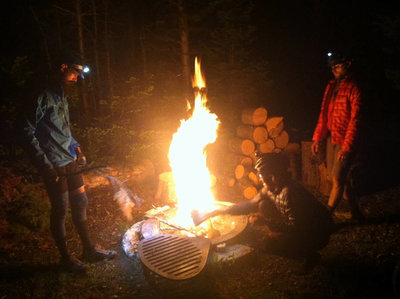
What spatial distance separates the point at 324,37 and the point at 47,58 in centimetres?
1079

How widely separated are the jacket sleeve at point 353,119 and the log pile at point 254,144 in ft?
8.03

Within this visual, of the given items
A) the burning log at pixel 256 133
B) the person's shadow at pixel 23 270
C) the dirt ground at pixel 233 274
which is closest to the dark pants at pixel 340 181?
the dirt ground at pixel 233 274

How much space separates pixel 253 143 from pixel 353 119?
113 inches

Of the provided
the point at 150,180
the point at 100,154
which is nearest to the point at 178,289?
the point at 150,180

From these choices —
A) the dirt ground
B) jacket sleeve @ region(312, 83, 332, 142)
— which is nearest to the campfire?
the dirt ground

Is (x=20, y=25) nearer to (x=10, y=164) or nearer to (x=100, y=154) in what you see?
(x=100, y=154)

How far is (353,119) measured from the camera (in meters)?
4.63

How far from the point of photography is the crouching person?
3744mm

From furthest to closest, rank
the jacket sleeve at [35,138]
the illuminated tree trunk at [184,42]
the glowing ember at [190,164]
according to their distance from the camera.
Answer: the illuminated tree trunk at [184,42], the glowing ember at [190,164], the jacket sleeve at [35,138]

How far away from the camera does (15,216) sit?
4.97m

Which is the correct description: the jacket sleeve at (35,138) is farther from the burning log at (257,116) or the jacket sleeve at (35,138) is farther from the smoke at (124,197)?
the burning log at (257,116)

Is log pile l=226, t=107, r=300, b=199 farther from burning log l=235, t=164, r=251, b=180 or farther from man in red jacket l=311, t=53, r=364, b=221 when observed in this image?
man in red jacket l=311, t=53, r=364, b=221

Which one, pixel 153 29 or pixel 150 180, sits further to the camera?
pixel 153 29

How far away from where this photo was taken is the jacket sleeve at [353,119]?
4586 mm
